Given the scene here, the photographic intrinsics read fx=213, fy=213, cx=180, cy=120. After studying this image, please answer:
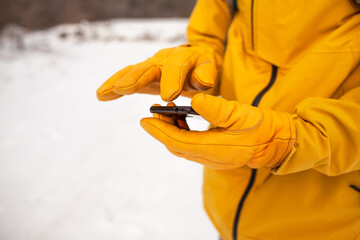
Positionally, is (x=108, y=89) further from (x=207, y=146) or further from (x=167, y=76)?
(x=207, y=146)

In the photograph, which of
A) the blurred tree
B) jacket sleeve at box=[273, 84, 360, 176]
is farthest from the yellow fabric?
the blurred tree

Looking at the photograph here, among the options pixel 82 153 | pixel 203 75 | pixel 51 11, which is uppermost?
pixel 51 11

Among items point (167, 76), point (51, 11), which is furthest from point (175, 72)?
point (51, 11)

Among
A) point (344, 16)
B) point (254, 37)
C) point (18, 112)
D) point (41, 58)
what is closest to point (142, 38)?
point (41, 58)

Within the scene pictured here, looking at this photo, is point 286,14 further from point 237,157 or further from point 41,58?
point 41,58

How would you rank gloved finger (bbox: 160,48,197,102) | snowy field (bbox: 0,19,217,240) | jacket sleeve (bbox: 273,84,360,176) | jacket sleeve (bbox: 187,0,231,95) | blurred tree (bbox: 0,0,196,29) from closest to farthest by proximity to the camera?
jacket sleeve (bbox: 273,84,360,176), gloved finger (bbox: 160,48,197,102), jacket sleeve (bbox: 187,0,231,95), snowy field (bbox: 0,19,217,240), blurred tree (bbox: 0,0,196,29)

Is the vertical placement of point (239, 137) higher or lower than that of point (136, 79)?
lower

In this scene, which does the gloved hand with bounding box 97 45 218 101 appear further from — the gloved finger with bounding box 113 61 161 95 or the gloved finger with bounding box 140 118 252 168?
the gloved finger with bounding box 140 118 252 168
